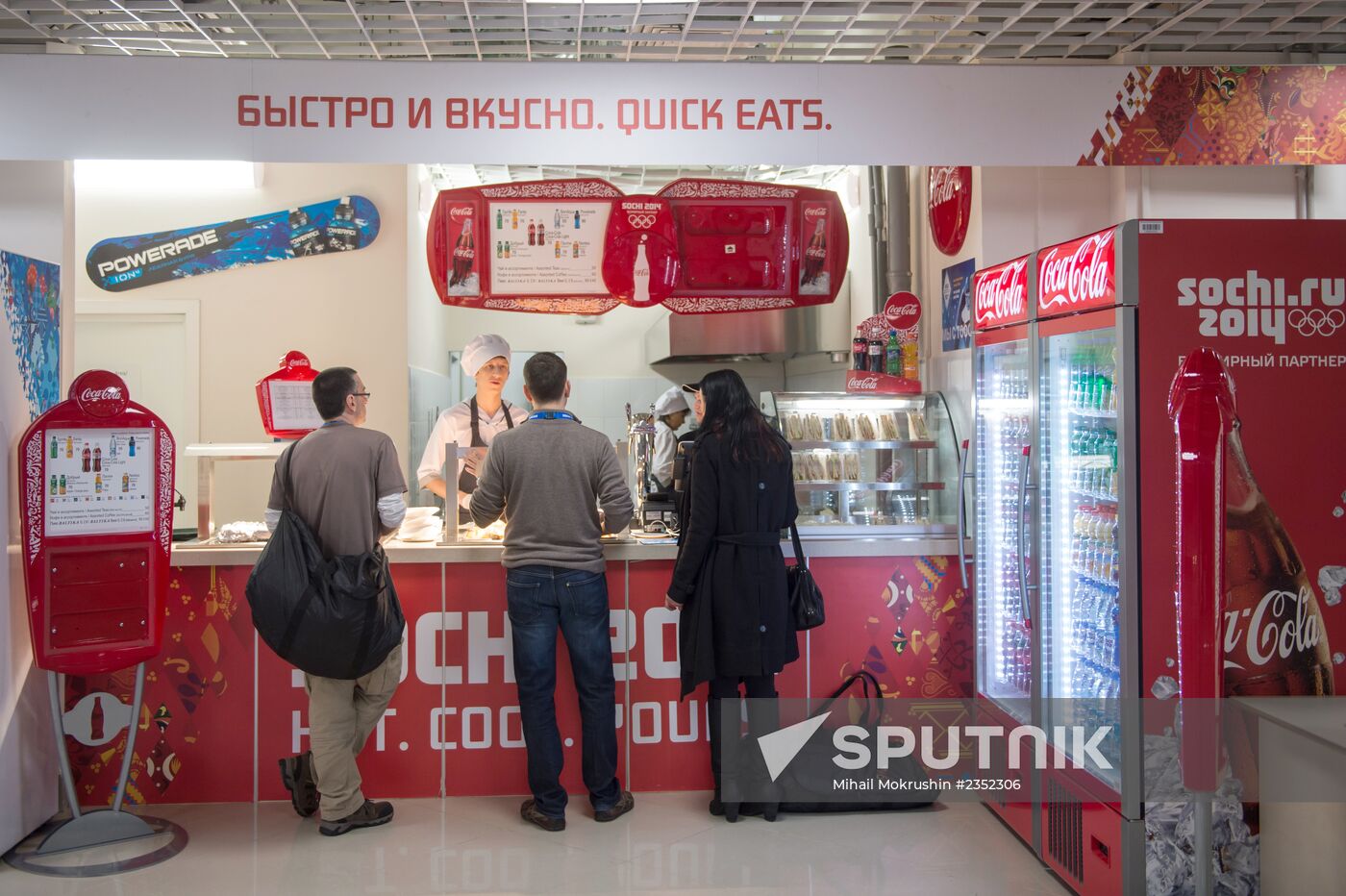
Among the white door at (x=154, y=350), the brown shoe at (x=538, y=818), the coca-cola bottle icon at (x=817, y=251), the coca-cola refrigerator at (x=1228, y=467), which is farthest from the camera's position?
the white door at (x=154, y=350)

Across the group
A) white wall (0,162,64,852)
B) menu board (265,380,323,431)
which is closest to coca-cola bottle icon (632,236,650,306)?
menu board (265,380,323,431)

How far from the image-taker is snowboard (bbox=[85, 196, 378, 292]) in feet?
22.3

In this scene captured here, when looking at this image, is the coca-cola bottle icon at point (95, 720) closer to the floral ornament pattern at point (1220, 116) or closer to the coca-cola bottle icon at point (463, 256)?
the coca-cola bottle icon at point (463, 256)

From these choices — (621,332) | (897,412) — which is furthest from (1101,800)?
(621,332)

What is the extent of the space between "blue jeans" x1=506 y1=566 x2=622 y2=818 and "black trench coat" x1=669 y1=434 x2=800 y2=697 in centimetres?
33

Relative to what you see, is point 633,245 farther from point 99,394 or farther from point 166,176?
point 166,176

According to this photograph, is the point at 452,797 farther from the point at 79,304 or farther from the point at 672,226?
the point at 79,304

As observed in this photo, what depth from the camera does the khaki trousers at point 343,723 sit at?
415 centimetres

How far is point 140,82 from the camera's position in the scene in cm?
405

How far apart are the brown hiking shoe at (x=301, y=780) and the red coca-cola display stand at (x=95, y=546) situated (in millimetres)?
413

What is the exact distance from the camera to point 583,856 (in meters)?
4.07

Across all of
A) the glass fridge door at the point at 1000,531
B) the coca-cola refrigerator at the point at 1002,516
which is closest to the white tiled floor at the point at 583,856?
the coca-cola refrigerator at the point at 1002,516

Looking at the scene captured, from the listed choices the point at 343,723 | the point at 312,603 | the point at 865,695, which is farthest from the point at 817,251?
the point at 343,723

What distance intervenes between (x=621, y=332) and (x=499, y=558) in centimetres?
566
